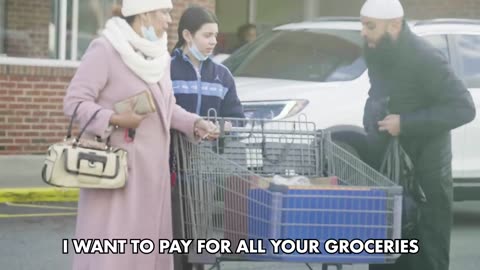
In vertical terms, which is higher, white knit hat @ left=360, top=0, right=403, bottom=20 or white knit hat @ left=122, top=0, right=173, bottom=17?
white knit hat @ left=360, top=0, right=403, bottom=20

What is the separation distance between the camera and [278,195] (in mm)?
4609

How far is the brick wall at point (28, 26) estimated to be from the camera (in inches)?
544

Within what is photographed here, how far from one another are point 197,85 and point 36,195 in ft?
19.5

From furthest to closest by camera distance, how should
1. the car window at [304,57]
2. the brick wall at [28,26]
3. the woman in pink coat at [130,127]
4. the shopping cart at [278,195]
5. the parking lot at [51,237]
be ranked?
the brick wall at [28,26] → the car window at [304,57] → the parking lot at [51,237] → the woman in pink coat at [130,127] → the shopping cart at [278,195]

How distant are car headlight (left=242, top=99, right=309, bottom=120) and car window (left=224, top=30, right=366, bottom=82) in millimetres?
566

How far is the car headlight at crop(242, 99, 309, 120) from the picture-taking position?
29.9 feet

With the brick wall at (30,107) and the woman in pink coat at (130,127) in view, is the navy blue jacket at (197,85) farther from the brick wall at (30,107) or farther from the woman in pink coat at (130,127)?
the brick wall at (30,107)

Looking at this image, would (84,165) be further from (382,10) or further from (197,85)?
(382,10)

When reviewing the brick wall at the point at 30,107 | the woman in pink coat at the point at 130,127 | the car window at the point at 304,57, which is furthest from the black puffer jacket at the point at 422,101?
the brick wall at the point at 30,107

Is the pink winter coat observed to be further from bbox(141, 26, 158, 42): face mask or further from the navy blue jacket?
the navy blue jacket

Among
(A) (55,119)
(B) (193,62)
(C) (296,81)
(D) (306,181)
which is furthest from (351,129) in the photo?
(A) (55,119)

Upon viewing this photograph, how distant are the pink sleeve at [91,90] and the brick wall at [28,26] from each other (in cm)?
898

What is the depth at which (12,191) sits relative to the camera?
37.1ft

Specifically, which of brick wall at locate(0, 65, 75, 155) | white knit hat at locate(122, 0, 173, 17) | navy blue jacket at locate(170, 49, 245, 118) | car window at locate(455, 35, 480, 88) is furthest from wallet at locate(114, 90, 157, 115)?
brick wall at locate(0, 65, 75, 155)
